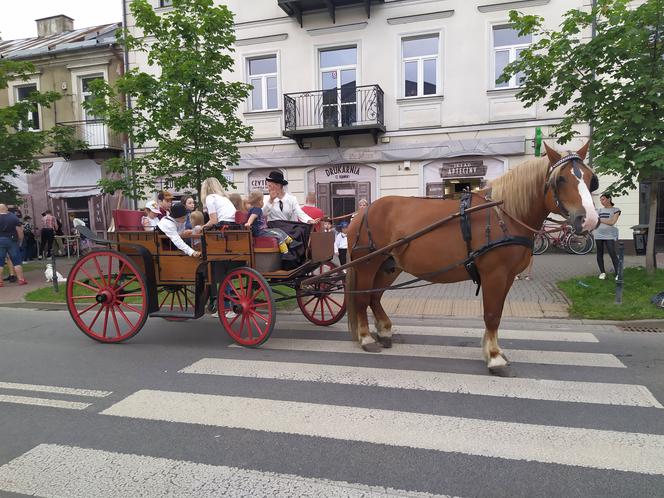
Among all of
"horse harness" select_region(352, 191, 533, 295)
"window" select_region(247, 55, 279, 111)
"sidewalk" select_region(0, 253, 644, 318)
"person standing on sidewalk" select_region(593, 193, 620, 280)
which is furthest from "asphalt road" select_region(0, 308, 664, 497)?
"window" select_region(247, 55, 279, 111)

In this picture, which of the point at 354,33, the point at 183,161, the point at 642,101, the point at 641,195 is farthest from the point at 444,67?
the point at 183,161

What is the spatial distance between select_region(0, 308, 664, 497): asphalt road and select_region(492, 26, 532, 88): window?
10732mm

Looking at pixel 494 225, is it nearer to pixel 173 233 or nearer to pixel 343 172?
pixel 173 233

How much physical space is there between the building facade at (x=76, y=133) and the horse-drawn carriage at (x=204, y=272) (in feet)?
46.7

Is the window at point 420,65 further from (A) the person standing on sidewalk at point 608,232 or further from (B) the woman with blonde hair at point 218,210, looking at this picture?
(B) the woman with blonde hair at point 218,210

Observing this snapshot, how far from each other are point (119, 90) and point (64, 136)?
5.06m

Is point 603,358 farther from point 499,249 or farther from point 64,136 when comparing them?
point 64,136

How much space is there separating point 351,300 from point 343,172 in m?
10.9

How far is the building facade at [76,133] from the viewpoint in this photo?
1858 cm

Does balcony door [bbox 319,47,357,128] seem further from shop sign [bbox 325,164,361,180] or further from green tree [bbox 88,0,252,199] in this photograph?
green tree [bbox 88,0,252,199]

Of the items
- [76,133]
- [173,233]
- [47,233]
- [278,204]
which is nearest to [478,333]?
[278,204]

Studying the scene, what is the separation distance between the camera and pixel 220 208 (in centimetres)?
590

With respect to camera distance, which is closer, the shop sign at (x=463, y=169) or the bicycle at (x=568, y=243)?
the bicycle at (x=568, y=243)

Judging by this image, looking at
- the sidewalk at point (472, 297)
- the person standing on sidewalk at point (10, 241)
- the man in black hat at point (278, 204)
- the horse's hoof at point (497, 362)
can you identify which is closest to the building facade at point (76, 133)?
the person standing on sidewalk at point (10, 241)
